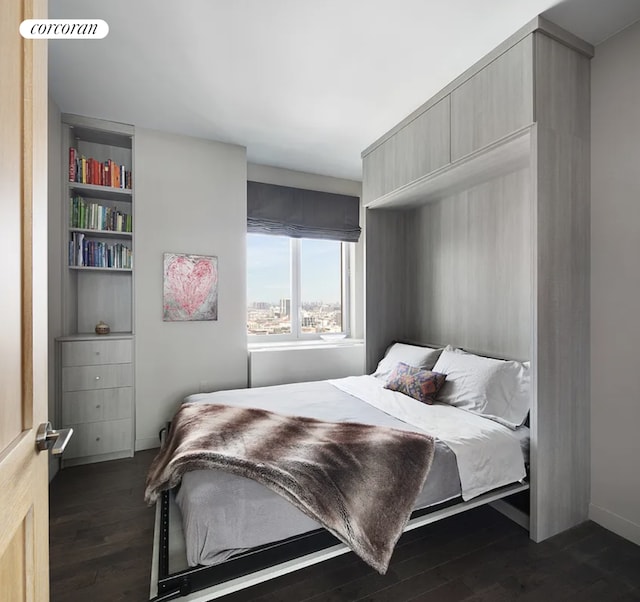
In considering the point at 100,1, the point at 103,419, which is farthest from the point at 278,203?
the point at 103,419

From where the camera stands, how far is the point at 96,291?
10.4 ft

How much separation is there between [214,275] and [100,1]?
2.04 metres

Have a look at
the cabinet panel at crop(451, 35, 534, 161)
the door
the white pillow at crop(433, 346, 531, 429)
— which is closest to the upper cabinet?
the cabinet panel at crop(451, 35, 534, 161)

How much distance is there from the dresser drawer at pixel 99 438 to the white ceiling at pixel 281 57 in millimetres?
2521

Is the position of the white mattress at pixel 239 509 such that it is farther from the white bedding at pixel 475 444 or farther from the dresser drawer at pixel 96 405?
the dresser drawer at pixel 96 405

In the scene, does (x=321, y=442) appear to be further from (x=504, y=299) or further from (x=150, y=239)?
(x=150, y=239)

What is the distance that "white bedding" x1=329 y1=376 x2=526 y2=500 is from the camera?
72.7 inches

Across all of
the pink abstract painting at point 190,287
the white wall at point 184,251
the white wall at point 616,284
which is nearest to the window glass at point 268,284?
the white wall at point 184,251

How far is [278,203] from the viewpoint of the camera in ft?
12.9

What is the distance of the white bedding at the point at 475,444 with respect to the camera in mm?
1847

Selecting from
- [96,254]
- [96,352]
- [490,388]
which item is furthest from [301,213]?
[490,388]

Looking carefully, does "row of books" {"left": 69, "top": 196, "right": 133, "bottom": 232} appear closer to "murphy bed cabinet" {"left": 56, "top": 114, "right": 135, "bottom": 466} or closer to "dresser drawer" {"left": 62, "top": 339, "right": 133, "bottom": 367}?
"murphy bed cabinet" {"left": 56, "top": 114, "right": 135, "bottom": 466}

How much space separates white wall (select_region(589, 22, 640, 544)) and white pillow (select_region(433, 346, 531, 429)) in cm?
40

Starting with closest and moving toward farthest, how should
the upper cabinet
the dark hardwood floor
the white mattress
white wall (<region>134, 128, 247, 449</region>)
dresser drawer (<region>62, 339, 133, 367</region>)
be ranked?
the white mattress, the dark hardwood floor, the upper cabinet, dresser drawer (<region>62, 339, 133, 367</region>), white wall (<region>134, 128, 247, 449</region>)
